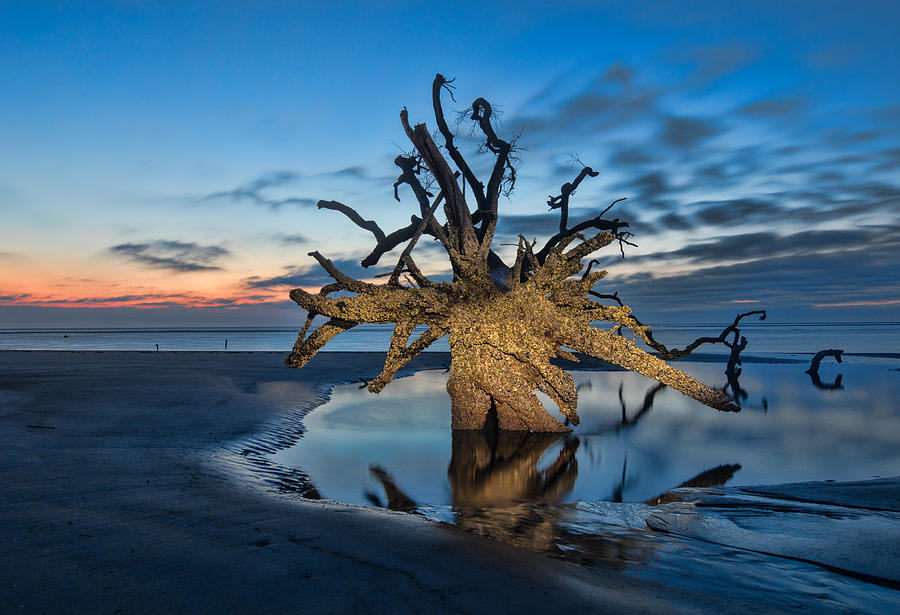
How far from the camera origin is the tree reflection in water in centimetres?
401

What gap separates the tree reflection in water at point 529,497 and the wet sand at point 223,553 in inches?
23.2

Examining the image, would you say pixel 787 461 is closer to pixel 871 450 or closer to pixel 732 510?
pixel 871 450

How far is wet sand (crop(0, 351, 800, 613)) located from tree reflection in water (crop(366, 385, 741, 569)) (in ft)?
1.94

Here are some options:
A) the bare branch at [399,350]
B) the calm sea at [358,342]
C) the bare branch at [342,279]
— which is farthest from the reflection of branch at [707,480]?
the calm sea at [358,342]

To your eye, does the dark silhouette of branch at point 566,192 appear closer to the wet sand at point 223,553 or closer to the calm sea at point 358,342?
the wet sand at point 223,553

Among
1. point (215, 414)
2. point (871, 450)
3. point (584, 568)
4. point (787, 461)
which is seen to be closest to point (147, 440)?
point (215, 414)

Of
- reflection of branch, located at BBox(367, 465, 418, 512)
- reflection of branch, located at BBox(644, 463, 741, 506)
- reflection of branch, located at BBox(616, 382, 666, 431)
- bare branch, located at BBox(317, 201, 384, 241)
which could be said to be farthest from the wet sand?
reflection of branch, located at BBox(616, 382, 666, 431)

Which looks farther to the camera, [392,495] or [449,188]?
[449,188]

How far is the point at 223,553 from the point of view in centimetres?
318

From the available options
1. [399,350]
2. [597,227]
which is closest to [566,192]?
[597,227]

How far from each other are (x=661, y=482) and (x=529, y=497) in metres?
2.24

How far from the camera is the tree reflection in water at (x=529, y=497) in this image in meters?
4.01

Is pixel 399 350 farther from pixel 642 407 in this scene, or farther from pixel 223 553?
pixel 642 407

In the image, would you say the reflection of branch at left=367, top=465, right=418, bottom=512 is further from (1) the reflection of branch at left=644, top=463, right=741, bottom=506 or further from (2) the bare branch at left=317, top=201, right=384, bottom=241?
(2) the bare branch at left=317, top=201, right=384, bottom=241
